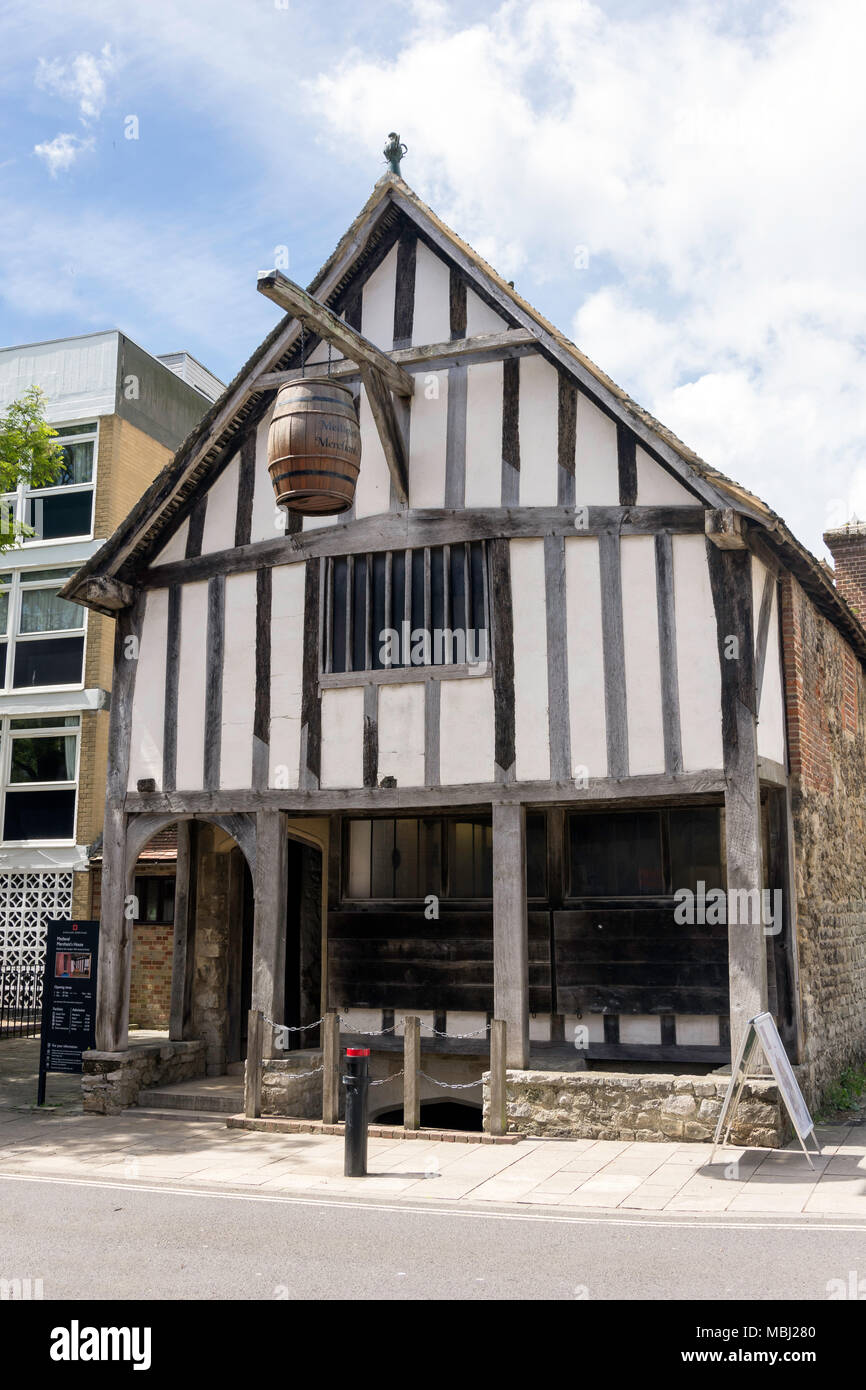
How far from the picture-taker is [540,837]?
505 inches

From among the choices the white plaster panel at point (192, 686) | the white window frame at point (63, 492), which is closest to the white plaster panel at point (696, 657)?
the white plaster panel at point (192, 686)

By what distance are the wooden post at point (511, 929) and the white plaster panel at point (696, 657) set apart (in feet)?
5.67

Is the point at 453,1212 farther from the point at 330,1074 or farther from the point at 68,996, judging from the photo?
the point at 68,996

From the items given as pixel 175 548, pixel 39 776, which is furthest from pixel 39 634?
pixel 175 548

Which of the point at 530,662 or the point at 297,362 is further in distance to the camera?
the point at 297,362

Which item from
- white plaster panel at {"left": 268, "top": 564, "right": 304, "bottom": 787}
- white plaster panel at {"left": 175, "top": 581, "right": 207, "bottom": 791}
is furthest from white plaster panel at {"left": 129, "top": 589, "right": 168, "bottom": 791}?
white plaster panel at {"left": 268, "top": 564, "right": 304, "bottom": 787}

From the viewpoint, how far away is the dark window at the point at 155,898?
61.3 feet

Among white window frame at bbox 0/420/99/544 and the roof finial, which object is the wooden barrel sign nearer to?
the roof finial

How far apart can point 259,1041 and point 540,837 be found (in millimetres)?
3703

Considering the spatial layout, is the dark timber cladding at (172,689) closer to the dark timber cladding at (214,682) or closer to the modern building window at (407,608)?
the dark timber cladding at (214,682)

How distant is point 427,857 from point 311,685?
2.76 meters

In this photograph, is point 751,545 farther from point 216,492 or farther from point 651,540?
point 216,492

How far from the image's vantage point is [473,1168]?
9.01 m

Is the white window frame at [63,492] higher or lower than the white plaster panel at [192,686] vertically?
higher
